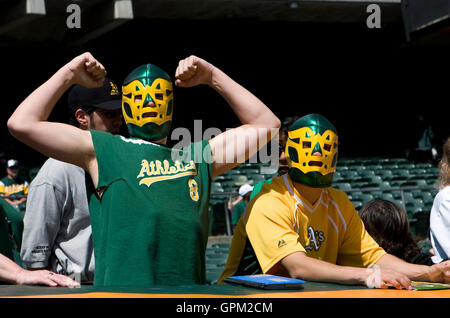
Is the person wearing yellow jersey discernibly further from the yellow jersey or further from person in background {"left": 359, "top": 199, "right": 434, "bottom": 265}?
person in background {"left": 359, "top": 199, "right": 434, "bottom": 265}

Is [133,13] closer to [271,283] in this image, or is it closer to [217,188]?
[217,188]

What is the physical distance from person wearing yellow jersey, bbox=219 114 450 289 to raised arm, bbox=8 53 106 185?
29.5 inches

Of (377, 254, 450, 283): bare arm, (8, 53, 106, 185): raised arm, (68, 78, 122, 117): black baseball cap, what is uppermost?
(68, 78, 122, 117): black baseball cap

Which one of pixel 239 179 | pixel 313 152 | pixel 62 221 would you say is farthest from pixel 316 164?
pixel 239 179

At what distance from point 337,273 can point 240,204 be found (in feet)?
21.9

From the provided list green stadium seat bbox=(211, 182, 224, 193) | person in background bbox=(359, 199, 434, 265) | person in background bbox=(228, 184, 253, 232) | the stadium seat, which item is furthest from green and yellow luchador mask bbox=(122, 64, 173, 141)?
the stadium seat

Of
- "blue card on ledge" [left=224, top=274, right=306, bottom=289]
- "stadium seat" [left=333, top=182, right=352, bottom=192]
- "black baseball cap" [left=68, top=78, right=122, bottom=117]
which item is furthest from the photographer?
"stadium seat" [left=333, top=182, right=352, bottom=192]

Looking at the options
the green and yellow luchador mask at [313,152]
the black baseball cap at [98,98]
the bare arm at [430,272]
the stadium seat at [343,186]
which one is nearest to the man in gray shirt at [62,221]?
the black baseball cap at [98,98]

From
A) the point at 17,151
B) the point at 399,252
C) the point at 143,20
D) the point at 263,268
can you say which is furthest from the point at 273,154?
the point at 143,20

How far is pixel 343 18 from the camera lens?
15.9 meters

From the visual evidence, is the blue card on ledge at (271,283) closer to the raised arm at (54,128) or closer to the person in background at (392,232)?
the raised arm at (54,128)

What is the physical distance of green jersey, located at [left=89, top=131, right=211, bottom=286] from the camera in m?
2.33

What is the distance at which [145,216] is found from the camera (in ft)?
7.66

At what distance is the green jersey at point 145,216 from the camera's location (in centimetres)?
233
